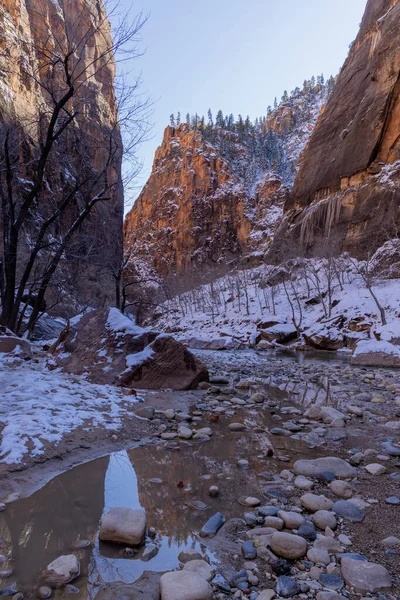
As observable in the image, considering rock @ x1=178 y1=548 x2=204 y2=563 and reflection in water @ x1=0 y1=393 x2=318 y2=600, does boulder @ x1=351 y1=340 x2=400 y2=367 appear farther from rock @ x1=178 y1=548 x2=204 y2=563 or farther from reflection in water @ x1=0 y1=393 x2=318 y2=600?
rock @ x1=178 y1=548 x2=204 y2=563

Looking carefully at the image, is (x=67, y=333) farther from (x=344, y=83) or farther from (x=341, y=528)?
(x=344, y=83)

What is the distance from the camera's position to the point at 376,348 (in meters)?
13.2

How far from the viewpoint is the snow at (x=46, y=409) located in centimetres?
326

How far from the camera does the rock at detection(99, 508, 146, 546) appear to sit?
2.02m

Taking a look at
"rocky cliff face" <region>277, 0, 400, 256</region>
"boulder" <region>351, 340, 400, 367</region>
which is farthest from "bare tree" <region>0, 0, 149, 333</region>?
"rocky cliff face" <region>277, 0, 400, 256</region>

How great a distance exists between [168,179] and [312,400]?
362 feet

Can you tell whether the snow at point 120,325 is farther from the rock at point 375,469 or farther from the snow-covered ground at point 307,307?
the rock at point 375,469

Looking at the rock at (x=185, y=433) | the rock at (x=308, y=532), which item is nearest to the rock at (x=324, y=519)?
the rock at (x=308, y=532)

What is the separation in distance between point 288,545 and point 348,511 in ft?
2.48

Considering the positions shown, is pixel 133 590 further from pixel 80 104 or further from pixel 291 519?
pixel 80 104

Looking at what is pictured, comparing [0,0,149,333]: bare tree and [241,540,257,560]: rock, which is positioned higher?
[0,0,149,333]: bare tree

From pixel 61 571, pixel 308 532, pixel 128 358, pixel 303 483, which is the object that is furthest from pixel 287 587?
pixel 128 358

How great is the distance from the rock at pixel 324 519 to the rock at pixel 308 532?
0.31ft

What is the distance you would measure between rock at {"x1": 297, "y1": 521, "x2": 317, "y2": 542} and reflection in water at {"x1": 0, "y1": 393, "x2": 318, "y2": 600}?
470mm
